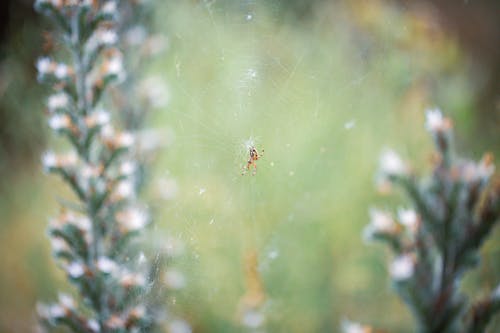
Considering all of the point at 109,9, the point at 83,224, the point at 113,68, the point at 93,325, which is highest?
the point at 109,9

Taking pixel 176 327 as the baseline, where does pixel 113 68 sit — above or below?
above

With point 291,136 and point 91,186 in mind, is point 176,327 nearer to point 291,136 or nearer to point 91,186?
point 91,186

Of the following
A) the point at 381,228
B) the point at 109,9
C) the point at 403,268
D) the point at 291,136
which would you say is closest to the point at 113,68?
the point at 109,9

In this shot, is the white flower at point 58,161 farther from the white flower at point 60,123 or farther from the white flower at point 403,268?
the white flower at point 403,268

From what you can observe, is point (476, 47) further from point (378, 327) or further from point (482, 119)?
point (378, 327)

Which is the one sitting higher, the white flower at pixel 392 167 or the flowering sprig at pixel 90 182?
the white flower at pixel 392 167

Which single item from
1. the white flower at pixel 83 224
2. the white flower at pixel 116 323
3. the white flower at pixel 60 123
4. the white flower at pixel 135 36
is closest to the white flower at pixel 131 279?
the white flower at pixel 116 323

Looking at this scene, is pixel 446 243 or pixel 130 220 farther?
pixel 130 220
